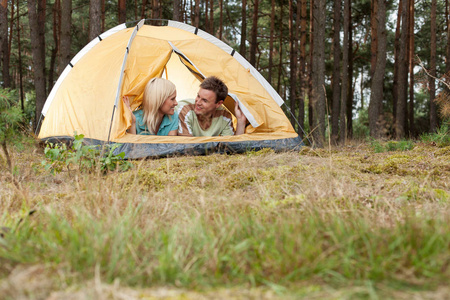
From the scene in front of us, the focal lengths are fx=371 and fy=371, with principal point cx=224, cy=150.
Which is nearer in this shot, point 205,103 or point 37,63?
point 205,103

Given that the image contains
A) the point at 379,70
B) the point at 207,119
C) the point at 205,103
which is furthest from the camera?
the point at 379,70

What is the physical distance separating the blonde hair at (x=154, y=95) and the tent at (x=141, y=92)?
0.86ft

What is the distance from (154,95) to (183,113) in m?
0.61

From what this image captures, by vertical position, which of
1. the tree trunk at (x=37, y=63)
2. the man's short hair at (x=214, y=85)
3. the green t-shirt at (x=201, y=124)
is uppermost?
the tree trunk at (x=37, y=63)

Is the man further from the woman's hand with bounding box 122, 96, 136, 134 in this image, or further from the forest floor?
the forest floor

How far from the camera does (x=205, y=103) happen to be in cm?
462

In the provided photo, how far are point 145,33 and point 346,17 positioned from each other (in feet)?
22.7

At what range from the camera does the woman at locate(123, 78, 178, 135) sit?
14.4 ft

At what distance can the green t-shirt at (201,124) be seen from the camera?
4.86m

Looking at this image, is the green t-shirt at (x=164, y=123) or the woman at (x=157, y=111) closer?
the woman at (x=157, y=111)

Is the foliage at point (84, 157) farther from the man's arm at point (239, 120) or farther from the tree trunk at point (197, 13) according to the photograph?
the tree trunk at point (197, 13)

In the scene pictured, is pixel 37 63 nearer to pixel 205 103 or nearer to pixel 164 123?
pixel 164 123

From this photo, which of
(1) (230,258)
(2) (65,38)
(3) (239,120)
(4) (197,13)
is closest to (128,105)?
(3) (239,120)

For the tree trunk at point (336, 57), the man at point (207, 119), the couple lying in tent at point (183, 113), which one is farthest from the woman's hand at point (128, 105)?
the tree trunk at point (336, 57)
